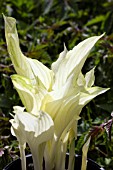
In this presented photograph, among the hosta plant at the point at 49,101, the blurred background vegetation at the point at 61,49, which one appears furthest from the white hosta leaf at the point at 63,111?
the blurred background vegetation at the point at 61,49

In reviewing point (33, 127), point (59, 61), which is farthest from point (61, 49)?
point (33, 127)

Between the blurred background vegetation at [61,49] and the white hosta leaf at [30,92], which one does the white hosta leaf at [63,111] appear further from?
the blurred background vegetation at [61,49]

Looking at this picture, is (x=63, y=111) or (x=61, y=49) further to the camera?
(x=61, y=49)

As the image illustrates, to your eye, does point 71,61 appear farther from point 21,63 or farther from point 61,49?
point 61,49

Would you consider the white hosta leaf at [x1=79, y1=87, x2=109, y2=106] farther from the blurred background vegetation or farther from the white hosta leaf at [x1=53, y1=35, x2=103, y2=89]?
the blurred background vegetation

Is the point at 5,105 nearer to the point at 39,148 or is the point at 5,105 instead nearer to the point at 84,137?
the point at 84,137

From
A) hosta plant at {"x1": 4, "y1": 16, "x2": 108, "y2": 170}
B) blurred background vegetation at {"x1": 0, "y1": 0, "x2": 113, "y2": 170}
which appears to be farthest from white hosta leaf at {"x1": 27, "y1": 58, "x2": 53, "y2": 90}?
blurred background vegetation at {"x1": 0, "y1": 0, "x2": 113, "y2": 170}
